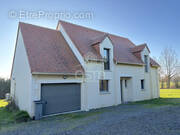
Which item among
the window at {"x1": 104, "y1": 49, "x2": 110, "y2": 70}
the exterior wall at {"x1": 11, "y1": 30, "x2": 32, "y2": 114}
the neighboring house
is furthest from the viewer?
the window at {"x1": 104, "y1": 49, "x2": 110, "y2": 70}

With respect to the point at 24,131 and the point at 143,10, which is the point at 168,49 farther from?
the point at 24,131

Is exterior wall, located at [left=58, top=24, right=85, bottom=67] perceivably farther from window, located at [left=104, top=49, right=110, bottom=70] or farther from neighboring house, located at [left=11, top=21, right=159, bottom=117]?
window, located at [left=104, top=49, right=110, bottom=70]

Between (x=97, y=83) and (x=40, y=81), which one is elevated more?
(x=40, y=81)

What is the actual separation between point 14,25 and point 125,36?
16.5 metres

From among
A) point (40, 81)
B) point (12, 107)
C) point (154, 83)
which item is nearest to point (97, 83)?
point (40, 81)

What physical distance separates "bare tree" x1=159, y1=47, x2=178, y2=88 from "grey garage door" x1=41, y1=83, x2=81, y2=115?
34.5 m

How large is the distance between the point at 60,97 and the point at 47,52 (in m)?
3.99

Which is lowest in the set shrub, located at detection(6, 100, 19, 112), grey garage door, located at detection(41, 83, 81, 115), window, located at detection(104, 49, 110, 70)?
shrub, located at detection(6, 100, 19, 112)

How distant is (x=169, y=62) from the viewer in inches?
1355

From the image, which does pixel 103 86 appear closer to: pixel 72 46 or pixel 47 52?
pixel 72 46

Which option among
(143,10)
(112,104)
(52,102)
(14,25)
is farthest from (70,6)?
(112,104)

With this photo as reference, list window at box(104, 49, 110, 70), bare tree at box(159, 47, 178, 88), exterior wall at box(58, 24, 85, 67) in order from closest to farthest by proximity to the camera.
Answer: exterior wall at box(58, 24, 85, 67), window at box(104, 49, 110, 70), bare tree at box(159, 47, 178, 88)

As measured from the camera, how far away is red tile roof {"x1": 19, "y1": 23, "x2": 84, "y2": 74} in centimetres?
850

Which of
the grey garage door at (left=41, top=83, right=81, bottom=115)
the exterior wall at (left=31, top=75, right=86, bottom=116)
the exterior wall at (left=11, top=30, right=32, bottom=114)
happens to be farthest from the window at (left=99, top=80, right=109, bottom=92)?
the exterior wall at (left=11, top=30, right=32, bottom=114)
